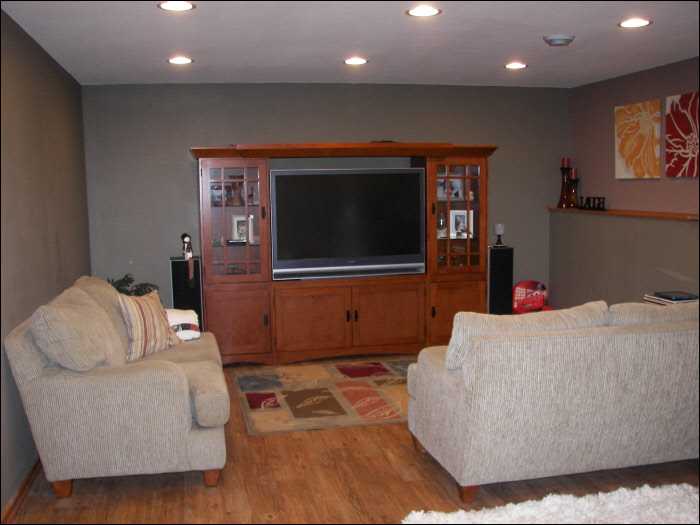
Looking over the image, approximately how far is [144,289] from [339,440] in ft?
7.57

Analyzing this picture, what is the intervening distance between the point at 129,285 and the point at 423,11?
10.8ft

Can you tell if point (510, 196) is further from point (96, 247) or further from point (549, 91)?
point (96, 247)

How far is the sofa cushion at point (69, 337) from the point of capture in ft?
10.0

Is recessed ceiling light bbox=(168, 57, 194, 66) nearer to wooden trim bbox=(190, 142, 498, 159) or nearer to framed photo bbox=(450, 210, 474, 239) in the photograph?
wooden trim bbox=(190, 142, 498, 159)

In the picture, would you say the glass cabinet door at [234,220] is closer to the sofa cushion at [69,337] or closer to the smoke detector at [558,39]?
the sofa cushion at [69,337]

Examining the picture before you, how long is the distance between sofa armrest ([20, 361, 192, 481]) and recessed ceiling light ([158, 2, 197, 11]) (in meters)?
1.66

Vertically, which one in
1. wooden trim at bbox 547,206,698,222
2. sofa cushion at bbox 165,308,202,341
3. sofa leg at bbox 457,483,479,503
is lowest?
sofa leg at bbox 457,483,479,503

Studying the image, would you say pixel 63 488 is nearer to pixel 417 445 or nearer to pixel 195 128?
pixel 417 445

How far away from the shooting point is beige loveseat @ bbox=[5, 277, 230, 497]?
3.05 metres

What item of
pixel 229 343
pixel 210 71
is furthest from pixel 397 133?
pixel 229 343

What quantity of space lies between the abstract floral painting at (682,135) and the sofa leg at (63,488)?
324 cm

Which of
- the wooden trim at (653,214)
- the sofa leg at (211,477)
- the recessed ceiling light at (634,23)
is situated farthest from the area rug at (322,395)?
the recessed ceiling light at (634,23)

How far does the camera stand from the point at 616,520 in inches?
114

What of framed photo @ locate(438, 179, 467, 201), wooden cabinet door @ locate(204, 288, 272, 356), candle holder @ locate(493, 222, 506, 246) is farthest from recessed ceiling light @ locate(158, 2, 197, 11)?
candle holder @ locate(493, 222, 506, 246)
